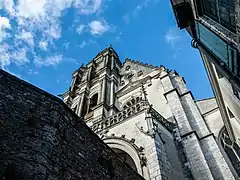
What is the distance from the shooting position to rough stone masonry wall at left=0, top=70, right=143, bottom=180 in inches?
157

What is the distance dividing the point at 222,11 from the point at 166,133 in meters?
6.72

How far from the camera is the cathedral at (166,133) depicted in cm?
788

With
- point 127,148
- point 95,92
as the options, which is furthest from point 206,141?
point 95,92

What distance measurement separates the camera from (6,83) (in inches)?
203

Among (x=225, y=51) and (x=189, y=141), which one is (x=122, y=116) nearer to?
(x=189, y=141)

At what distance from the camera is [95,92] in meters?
20.9

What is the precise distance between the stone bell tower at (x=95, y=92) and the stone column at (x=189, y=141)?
4.72m

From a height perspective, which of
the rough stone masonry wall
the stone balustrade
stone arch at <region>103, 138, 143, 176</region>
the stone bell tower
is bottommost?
the rough stone masonry wall

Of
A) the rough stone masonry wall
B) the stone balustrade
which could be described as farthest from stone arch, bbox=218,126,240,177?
the rough stone masonry wall

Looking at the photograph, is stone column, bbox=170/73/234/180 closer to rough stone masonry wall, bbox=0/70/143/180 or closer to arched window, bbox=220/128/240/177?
arched window, bbox=220/128/240/177

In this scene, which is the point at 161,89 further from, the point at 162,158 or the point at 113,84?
the point at 162,158

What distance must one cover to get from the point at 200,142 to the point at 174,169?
3.36 meters

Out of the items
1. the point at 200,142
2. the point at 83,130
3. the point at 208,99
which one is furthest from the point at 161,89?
the point at 83,130

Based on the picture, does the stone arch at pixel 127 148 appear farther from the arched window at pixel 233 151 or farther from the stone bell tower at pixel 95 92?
the arched window at pixel 233 151
